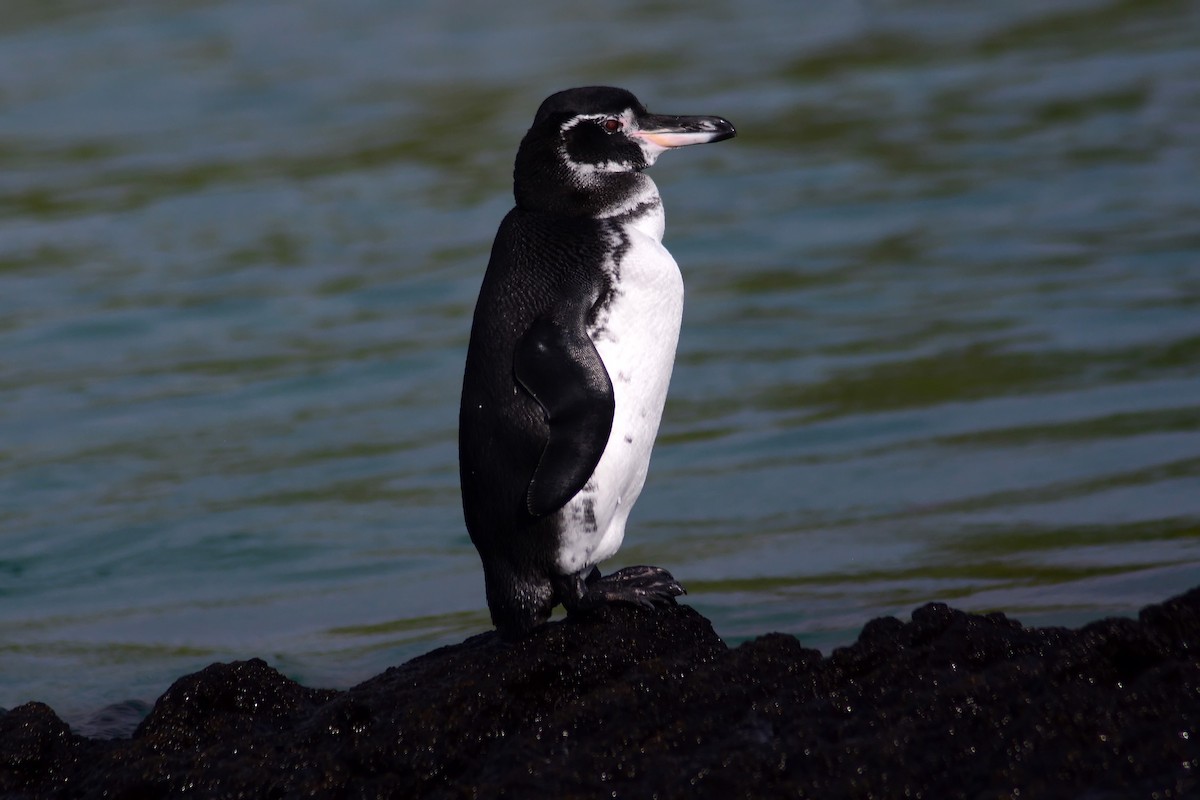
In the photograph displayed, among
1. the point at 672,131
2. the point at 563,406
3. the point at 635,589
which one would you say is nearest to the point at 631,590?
the point at 635,589

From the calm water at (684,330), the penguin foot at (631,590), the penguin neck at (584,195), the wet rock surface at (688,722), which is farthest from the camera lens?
the calm water at (684,330)

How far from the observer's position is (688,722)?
3.60 metres

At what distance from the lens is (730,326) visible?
10352 millimetres

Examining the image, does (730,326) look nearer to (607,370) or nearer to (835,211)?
(835,211)

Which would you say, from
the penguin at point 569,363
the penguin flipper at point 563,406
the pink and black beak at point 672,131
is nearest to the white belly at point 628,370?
the penguin at point 569,363

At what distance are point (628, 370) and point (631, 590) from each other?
53cm

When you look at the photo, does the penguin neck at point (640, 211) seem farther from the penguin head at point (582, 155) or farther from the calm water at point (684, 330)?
the calm water at point (684, 330)

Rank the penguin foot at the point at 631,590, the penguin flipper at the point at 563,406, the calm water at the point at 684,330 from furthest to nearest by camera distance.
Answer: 1. the calm water at the point at 684,330
2. the penguin foot at the point at 631,590
3. the penguin flipper at the point at 563,406

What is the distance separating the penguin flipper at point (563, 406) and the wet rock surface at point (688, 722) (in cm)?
34

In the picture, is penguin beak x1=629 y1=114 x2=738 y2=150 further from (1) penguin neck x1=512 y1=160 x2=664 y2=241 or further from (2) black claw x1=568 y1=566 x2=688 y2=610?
(2) black claw x1=568 y1=566 x2=688 y2=610

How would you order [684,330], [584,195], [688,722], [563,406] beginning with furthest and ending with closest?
[684,330], [584,195], [563,406], [688,722]

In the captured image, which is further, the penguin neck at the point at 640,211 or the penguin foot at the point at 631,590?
the penguin neck at the point at 640,211

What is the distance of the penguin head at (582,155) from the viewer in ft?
14.9

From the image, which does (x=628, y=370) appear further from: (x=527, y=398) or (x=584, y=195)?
(x=584, y=195)
